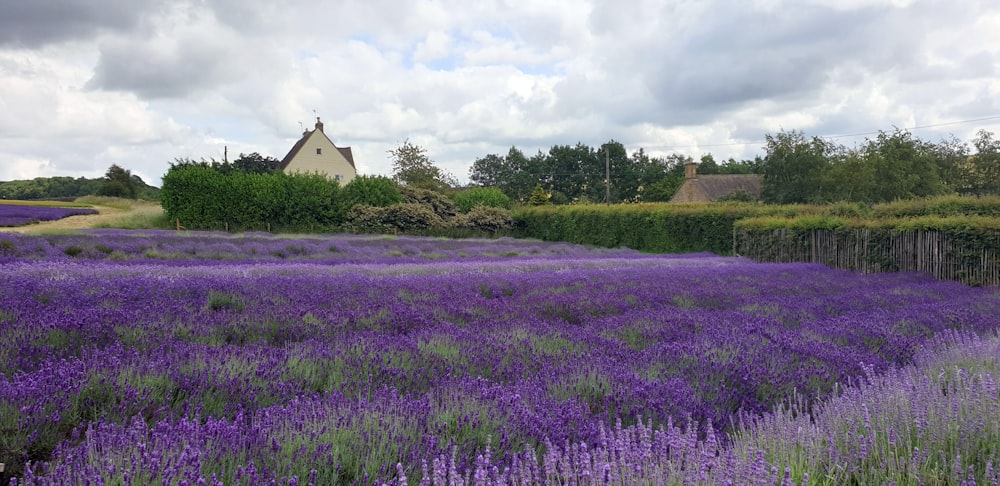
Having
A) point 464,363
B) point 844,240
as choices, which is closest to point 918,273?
point 844,240

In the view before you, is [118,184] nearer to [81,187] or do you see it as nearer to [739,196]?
[81,187]

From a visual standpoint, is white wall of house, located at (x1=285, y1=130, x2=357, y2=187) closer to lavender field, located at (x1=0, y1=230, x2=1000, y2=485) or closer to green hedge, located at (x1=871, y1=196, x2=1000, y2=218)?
green hedge, located at (x1=871, y1=196, x2=1000, y2=218)

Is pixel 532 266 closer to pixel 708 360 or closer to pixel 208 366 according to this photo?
pixel 708 360

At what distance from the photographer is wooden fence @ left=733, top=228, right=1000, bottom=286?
12359 millimetres

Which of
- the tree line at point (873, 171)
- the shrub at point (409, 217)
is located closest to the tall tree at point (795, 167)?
the tree line at point (873, 171)

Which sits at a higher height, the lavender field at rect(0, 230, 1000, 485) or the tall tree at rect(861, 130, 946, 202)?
the tall tree at rect(861, 130, 946, 202)

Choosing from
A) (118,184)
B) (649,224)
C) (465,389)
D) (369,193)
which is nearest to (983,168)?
(649,224)

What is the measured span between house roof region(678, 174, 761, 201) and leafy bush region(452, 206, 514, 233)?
84.5ft

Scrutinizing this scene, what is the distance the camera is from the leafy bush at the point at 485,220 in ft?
110

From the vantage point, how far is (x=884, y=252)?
14.4 meters

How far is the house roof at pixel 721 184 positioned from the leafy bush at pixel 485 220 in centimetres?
2575

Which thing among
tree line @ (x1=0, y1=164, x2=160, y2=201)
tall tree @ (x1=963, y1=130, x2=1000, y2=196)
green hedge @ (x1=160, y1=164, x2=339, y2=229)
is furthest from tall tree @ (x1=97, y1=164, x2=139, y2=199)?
tall tree @ (x1=963, y1=130, x2=1000, y2=196)

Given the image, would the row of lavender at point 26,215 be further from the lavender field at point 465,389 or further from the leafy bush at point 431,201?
the lavender field at point 465,389

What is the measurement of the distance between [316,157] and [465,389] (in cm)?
5214
